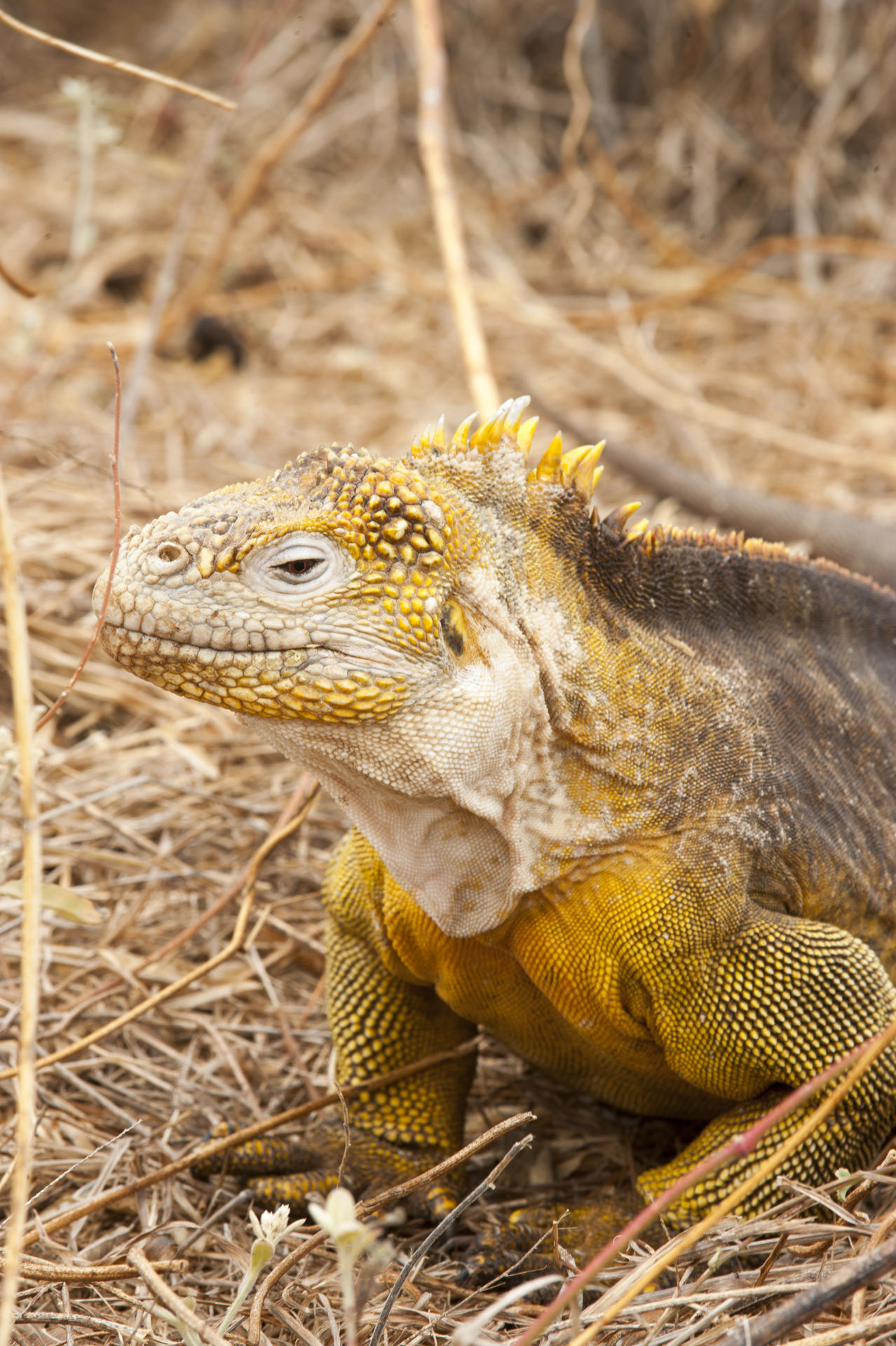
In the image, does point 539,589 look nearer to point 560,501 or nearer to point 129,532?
point 560,501

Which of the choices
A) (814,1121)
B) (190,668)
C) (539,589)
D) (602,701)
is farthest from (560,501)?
(814,1121)

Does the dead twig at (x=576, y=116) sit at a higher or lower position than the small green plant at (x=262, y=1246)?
higher

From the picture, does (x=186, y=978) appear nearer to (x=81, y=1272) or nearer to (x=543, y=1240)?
(x=81, y=1272)

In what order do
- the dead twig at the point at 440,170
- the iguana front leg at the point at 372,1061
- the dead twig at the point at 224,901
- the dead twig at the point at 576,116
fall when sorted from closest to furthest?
the iguana front leg at the point at 372,1061
the dead twig at the point at 224,901
the dead twig at the point at 440,170
the dead twig at the point at 576,116

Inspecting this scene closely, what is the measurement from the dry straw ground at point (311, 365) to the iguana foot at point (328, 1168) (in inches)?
3.5

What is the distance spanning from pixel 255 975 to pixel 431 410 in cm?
423

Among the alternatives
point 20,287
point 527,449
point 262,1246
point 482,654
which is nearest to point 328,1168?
point 262,1246

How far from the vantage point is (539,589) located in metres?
2.89

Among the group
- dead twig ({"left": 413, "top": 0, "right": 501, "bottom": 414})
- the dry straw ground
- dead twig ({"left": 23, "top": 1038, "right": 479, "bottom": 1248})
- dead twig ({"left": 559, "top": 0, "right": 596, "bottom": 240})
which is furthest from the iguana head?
dead twig ({"left": 559, "top": 0, "right": 596, "bottom": 240})

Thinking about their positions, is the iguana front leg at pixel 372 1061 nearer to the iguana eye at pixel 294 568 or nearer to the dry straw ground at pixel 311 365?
the dry straw ground at pixel 311 365

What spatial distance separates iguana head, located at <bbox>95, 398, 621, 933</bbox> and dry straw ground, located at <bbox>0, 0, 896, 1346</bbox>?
1.84ft

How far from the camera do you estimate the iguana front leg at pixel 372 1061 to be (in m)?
3.38

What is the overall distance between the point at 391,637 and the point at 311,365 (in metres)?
5.91

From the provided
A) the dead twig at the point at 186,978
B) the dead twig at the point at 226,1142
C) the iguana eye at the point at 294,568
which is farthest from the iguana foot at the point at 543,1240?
the iguana eye at the point at 294,568
